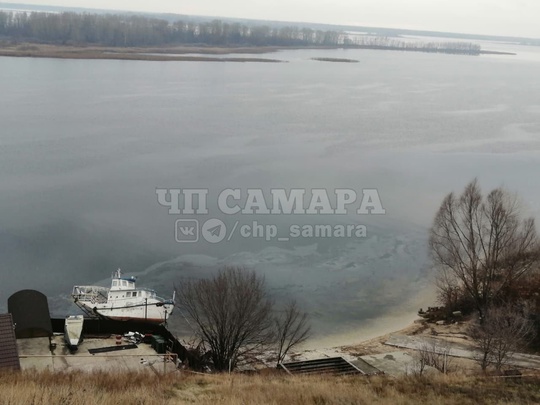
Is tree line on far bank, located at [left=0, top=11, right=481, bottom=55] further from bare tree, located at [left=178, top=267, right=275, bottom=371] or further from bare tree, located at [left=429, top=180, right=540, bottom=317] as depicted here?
A: bare tree, located at [left=178, top=267, right=275, bottom=371]

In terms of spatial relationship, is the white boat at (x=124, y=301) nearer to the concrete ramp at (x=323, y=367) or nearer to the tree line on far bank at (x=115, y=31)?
the concrete ramp at (x=323, y=367)

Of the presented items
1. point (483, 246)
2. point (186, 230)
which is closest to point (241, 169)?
point (186, 230)

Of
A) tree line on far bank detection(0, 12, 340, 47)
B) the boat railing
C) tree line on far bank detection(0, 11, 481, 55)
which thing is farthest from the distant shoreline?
the boat railing

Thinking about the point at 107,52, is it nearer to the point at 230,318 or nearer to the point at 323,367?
the point at 230,318

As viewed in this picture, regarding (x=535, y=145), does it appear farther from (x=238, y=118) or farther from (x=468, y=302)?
(x=468, y=302)

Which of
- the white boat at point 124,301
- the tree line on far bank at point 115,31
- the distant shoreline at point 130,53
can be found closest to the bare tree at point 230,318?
the white boat at point 124,301
